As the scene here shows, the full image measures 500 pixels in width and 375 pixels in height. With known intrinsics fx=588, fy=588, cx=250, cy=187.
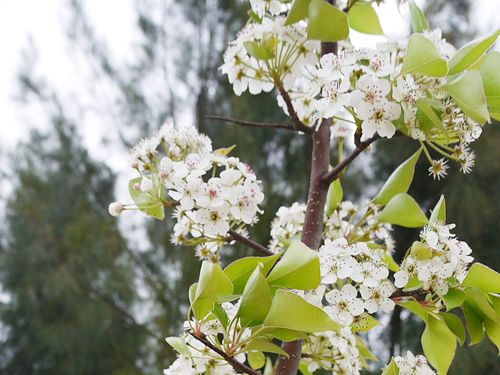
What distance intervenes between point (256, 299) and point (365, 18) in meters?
0.32

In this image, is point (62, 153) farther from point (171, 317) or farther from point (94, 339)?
point (171, 317)

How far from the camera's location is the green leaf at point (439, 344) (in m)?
0.37

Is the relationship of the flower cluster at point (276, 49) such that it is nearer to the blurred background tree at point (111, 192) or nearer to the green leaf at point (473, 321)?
the green leaf at point (473, 321)

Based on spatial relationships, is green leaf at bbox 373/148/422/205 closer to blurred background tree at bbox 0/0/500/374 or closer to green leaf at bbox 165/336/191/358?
green leaf at bbox 165/336/191/358

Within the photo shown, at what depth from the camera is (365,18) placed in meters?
0.54

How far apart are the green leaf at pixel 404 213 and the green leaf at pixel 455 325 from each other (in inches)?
3.4

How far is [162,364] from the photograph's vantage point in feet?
7.04

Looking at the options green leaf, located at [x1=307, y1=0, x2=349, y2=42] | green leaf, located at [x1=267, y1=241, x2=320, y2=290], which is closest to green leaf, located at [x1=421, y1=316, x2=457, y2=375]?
green leaf, located at [x1=267, y1=241, x2=320, y2=290]

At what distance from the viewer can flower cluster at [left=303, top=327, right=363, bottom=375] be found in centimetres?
46

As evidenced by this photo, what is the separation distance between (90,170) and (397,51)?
261cm

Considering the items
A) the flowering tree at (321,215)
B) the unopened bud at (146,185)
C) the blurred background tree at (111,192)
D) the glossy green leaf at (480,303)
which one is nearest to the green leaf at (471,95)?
the flowering tree at (321,215)

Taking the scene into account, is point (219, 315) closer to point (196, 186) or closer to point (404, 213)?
point (196, 186)

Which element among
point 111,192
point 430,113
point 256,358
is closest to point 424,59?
point 430,113

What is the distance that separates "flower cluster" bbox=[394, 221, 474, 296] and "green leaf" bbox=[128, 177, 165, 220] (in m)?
0.19
